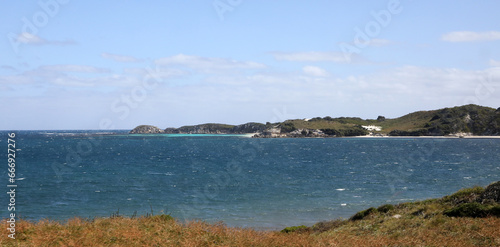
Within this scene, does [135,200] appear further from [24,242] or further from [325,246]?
[325,246]

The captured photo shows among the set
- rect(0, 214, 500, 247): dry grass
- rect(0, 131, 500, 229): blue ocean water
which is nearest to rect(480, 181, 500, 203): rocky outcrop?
rect(0, 214, 500, 247): dry grass

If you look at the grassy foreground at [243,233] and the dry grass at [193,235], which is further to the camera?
the grassy foreground at [243,233]

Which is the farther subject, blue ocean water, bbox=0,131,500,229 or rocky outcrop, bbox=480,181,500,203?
blue ocean water, bbox=0,131,500,229

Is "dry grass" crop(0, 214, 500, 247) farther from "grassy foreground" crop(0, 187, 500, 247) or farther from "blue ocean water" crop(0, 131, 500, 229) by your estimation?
"blue ocean water" crop(0, 131, 500, 229)

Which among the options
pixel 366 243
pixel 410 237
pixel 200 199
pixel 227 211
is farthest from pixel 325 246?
pixel 200 199

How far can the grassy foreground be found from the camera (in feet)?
50.5

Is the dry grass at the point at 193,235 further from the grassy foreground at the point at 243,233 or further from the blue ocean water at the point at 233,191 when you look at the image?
the blue ocean water at the point at 233,191

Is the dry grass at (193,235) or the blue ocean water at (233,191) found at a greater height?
the dry grass at (193,235)

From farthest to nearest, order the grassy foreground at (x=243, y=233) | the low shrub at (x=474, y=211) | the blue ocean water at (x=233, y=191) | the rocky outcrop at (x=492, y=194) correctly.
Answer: the blue ocean water at (x=233, y=191)
the rocky outcrop at (x=492, y=194)
the low shrub at (x=474, y=211)
the grassy foreground at (x=243, y=233)

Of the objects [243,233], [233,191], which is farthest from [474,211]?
[233,191]

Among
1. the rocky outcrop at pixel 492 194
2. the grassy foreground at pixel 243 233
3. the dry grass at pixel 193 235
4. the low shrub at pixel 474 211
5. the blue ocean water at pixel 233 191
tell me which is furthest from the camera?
the blue ocean water at pixel 233 191

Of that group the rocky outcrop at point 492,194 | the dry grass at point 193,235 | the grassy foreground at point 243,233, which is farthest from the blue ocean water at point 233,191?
the rocky outcrop at point 492,194

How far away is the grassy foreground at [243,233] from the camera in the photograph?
1539 centimetres

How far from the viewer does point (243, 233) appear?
57.0 ft
